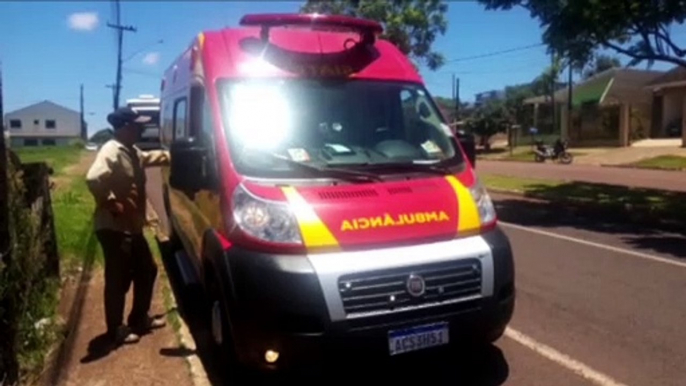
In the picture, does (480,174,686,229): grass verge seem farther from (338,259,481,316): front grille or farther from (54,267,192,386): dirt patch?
(54,267,192,386): dirt patch

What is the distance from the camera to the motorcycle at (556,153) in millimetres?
31500

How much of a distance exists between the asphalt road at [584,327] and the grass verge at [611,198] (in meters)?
3.10

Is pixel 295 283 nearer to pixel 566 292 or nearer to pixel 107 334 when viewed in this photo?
pixel 107 334

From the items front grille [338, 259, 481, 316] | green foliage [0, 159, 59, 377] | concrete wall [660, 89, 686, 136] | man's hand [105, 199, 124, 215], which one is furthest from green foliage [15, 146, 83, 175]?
concrete wall [660, 89, 686, 136]

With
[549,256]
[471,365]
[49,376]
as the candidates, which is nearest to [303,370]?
[471,365]

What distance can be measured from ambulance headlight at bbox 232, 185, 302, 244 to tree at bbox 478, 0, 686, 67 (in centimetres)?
1056

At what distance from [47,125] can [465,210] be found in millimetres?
104868

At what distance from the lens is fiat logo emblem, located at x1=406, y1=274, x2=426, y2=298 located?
397 centimetres

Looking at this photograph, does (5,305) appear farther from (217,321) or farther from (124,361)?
(217,321)

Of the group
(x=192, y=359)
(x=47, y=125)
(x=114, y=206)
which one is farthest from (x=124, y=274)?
(x=47, y=125)

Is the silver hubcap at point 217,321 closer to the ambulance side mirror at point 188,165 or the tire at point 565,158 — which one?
the ambulance side mirror at point 188,165

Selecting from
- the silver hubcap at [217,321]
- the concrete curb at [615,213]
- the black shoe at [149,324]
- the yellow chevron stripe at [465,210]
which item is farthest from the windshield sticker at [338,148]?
the concrete curb at [615,213]

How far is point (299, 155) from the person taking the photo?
4684mm

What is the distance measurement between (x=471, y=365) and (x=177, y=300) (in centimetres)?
337
